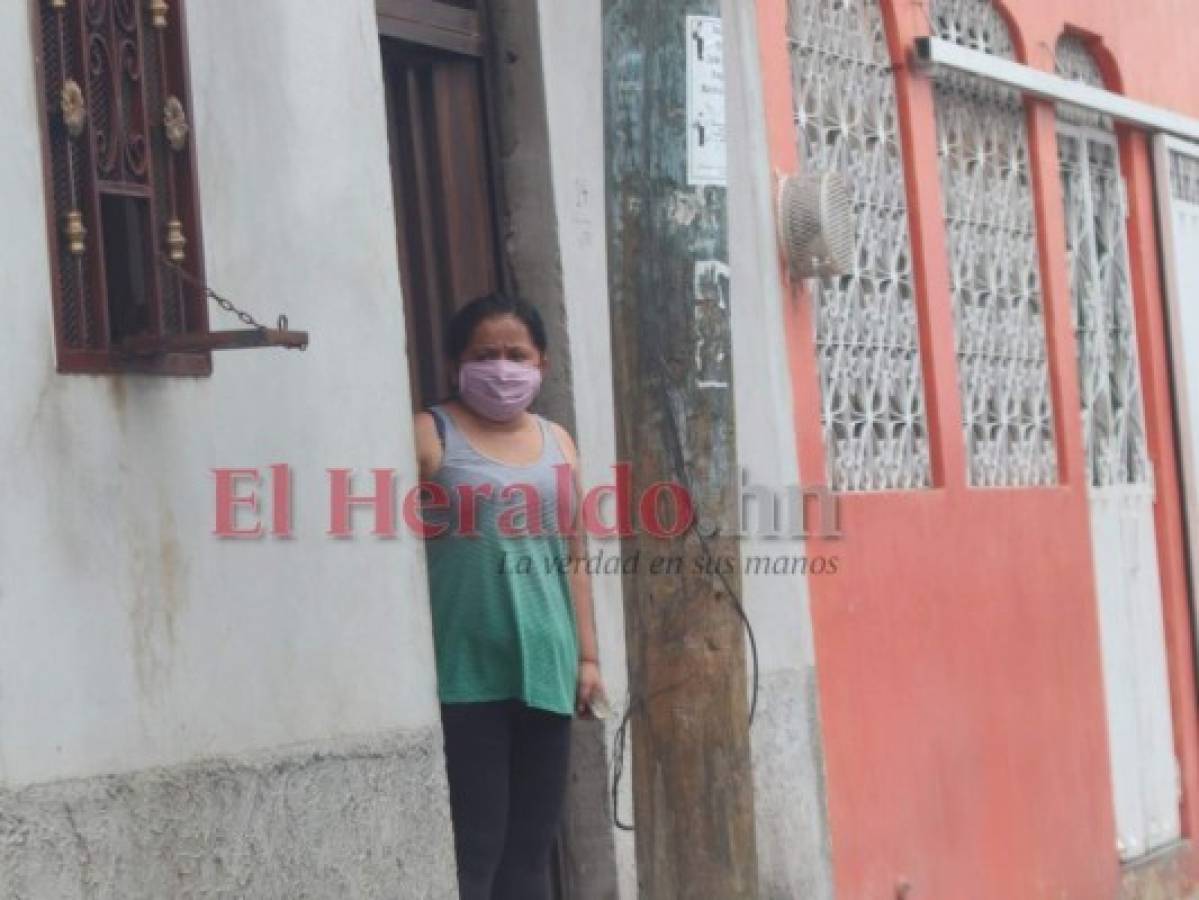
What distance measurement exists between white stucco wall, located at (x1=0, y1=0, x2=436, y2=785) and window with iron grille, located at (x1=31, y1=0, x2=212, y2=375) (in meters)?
0.09

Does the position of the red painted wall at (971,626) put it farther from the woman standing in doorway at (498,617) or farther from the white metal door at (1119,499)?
the woman standing in doorway at (498,617)

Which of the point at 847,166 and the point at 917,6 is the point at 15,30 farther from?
→ the point at 917,6

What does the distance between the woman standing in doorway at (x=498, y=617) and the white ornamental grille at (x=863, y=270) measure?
7.76ft

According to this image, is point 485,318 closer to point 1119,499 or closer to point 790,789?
point 790,789

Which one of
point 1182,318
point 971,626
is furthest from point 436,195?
point 1182,318

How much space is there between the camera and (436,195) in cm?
747

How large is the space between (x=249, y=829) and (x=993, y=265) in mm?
5231

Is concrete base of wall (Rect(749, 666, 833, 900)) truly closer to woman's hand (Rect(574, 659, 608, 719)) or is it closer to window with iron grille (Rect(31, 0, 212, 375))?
woman's hand (Rect(574, 659, 608, 719))

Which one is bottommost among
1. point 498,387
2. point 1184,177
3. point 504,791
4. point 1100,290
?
point 504,791

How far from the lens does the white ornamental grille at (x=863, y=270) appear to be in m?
9.08

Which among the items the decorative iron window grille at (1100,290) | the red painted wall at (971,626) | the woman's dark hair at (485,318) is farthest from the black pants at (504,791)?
the decorative iron window grille at (1100,290)

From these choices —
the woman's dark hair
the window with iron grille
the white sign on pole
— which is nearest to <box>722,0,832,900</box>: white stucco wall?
the woman's dark hair

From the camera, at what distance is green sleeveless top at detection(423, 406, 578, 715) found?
6.67 m

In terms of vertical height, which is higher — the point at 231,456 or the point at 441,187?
the point at 441,187
